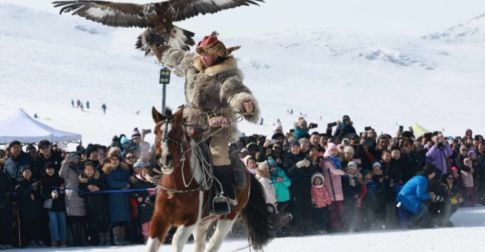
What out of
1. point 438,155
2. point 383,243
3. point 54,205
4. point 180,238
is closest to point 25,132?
point 438,155

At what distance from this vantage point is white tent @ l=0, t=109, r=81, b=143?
2550 cm

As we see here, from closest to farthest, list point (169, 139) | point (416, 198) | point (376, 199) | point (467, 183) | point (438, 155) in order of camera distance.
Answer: point (169, 139) < point (416, 198) < point (376, 199) < point (438, 155) < point (467, 183)

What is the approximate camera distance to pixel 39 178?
15094 millimetres

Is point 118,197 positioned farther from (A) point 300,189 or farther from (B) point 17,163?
(A) point 300,189

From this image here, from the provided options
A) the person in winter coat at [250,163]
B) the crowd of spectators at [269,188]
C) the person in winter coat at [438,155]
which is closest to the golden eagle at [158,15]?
the crowd of spectators at [269,188]

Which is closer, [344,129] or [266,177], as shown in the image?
[266,177]

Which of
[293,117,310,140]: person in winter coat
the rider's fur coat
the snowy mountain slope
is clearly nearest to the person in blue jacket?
[293,117,310,140]: person in winter coat

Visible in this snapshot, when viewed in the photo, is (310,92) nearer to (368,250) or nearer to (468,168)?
(468,168)

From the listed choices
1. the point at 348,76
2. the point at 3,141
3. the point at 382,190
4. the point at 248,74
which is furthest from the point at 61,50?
the point at 382,190

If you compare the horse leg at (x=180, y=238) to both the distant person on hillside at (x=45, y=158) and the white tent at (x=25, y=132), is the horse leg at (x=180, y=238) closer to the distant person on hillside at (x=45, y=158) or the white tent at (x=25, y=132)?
the distant person on hillside at (x=45, y=158)

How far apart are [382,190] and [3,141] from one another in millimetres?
11026

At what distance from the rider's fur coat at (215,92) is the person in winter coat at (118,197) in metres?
5.12

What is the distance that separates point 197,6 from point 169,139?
2237 mm

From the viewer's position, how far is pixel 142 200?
606 inches
